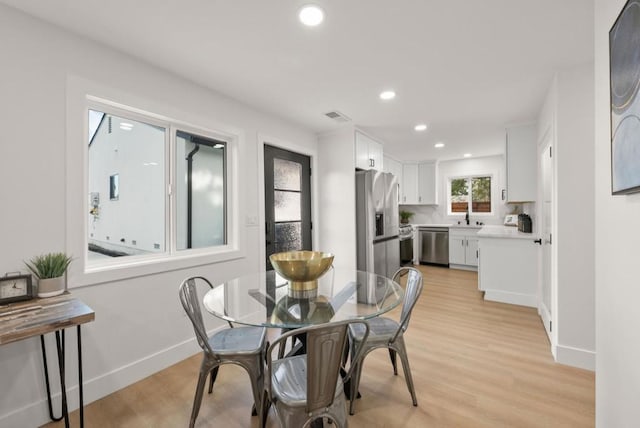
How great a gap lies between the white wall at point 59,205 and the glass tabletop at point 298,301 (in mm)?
716

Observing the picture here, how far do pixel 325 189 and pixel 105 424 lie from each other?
3.13 metres

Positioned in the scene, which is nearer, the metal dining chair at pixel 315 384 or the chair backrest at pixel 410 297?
the metal dining chair at pixel 315 384

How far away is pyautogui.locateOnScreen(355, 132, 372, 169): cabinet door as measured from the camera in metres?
3.85

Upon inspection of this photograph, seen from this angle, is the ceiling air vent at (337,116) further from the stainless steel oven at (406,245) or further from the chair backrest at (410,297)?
the stainless steel oven at (406,245)

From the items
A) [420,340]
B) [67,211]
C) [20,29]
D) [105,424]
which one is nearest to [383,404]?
[420,340]

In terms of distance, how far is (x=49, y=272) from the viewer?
1.63m

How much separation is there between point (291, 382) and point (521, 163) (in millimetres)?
3891

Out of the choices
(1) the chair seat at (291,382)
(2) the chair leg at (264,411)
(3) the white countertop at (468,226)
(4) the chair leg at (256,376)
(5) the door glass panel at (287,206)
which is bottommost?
(2) the chair leg at (264,411)

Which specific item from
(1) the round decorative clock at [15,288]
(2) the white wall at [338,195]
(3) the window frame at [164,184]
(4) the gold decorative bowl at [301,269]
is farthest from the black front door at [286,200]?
(1) the round decorative clock at [15,288]

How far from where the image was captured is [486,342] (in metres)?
2.65

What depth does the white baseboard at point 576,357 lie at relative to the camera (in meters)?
2.18

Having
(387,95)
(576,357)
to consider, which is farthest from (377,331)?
(387,95)

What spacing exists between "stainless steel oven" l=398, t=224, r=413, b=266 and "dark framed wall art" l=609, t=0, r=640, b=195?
495cm

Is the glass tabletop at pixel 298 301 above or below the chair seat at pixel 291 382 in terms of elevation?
above
